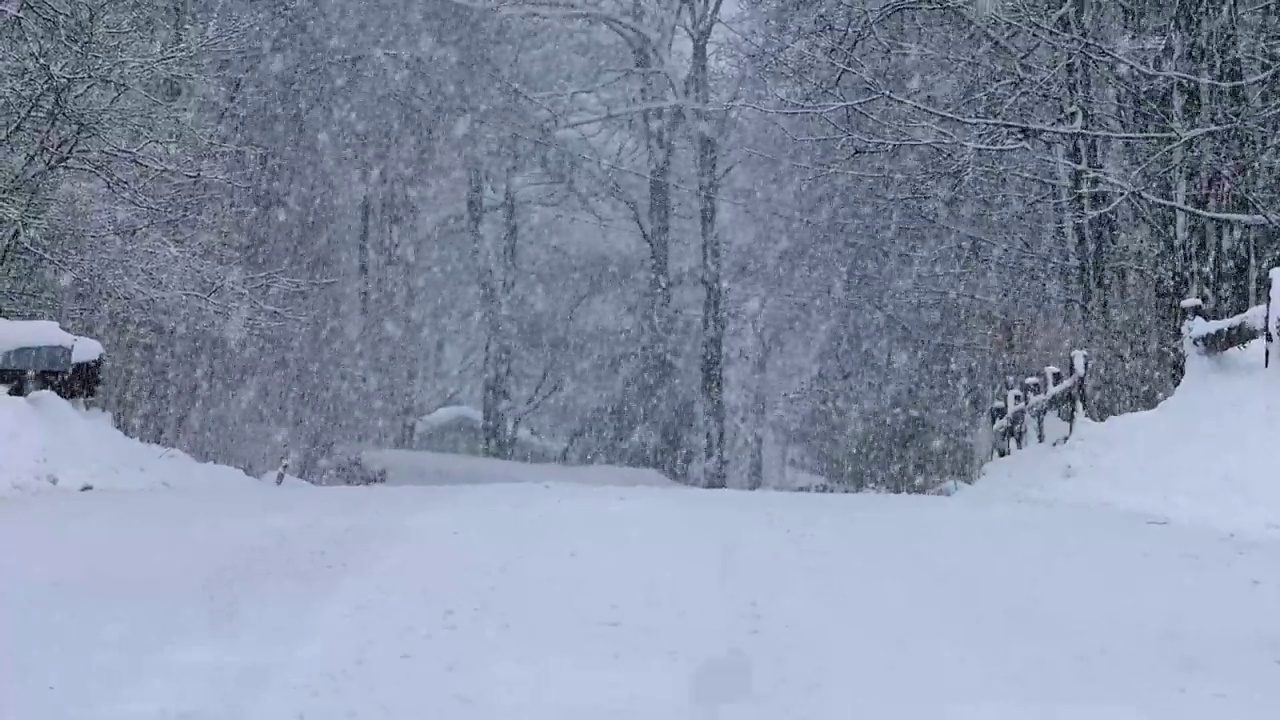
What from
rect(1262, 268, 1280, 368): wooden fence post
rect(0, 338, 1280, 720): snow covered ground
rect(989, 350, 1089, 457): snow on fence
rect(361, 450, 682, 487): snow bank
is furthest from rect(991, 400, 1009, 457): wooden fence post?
rect(361, 450, 682, 487): snow bank

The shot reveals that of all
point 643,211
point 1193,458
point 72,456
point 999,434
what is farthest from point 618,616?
point 643,211

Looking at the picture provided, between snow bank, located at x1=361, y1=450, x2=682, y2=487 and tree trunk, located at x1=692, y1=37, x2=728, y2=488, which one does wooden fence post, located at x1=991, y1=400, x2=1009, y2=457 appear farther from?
tree trunk, located at x1=692, y1=37, x2=728, y2=488

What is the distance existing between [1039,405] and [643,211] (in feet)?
71.0

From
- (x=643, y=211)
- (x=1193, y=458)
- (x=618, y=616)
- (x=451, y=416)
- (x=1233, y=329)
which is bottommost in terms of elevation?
(x=618, y=616)

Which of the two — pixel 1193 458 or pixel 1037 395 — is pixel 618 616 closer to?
pixel 1193 458

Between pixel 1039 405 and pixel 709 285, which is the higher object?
pixel 709 285

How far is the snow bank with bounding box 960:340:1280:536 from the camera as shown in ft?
34.5

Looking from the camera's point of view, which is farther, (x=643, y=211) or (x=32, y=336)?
(x=643, y=211)

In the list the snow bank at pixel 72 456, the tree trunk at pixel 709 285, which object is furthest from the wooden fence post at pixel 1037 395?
the tree trunk at pixel 709 285

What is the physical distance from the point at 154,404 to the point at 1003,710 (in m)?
17.5

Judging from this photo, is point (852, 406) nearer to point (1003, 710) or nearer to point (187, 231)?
point (187, 231)

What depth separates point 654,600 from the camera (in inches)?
291

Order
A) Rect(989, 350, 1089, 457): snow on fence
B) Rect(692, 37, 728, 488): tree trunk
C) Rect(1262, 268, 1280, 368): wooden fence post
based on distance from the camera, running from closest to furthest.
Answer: Rect(1262, 268, 1280, 368): wooden fence post → Rect(989, 350, 1089, 457): snow on fence → Rect(692, 37, 728, 488): tree trunk

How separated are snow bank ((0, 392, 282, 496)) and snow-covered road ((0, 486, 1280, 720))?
5.19 ft
